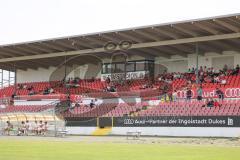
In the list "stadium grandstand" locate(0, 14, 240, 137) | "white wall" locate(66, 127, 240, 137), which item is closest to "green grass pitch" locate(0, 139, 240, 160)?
"white wall" locate(66, 127, 240, 137)

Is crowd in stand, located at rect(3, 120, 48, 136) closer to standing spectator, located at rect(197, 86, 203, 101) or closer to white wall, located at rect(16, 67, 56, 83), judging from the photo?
standing spectator, located at rect(197, 86, 203, 101)

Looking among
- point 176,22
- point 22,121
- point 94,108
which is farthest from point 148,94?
point 22,121

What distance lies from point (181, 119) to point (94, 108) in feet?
38.0

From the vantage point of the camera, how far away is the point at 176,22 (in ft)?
138

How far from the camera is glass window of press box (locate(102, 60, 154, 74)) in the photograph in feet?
181

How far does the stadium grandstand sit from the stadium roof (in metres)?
0.09

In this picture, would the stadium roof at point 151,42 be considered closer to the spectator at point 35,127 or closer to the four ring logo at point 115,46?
the four ring logo at point 115,46

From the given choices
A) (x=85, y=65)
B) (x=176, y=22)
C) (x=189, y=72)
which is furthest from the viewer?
(x=85, y=65)

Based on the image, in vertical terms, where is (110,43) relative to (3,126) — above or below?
above

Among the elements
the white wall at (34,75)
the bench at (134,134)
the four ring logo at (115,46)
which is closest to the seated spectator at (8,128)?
the bench at (134,134)

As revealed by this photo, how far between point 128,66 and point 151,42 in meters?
A: 8.13

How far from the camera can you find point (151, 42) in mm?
48344

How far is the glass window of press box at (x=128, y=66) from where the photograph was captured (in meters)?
55.1

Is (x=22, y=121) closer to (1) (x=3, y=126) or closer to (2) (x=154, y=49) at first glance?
(1) (x=3, y=126)
